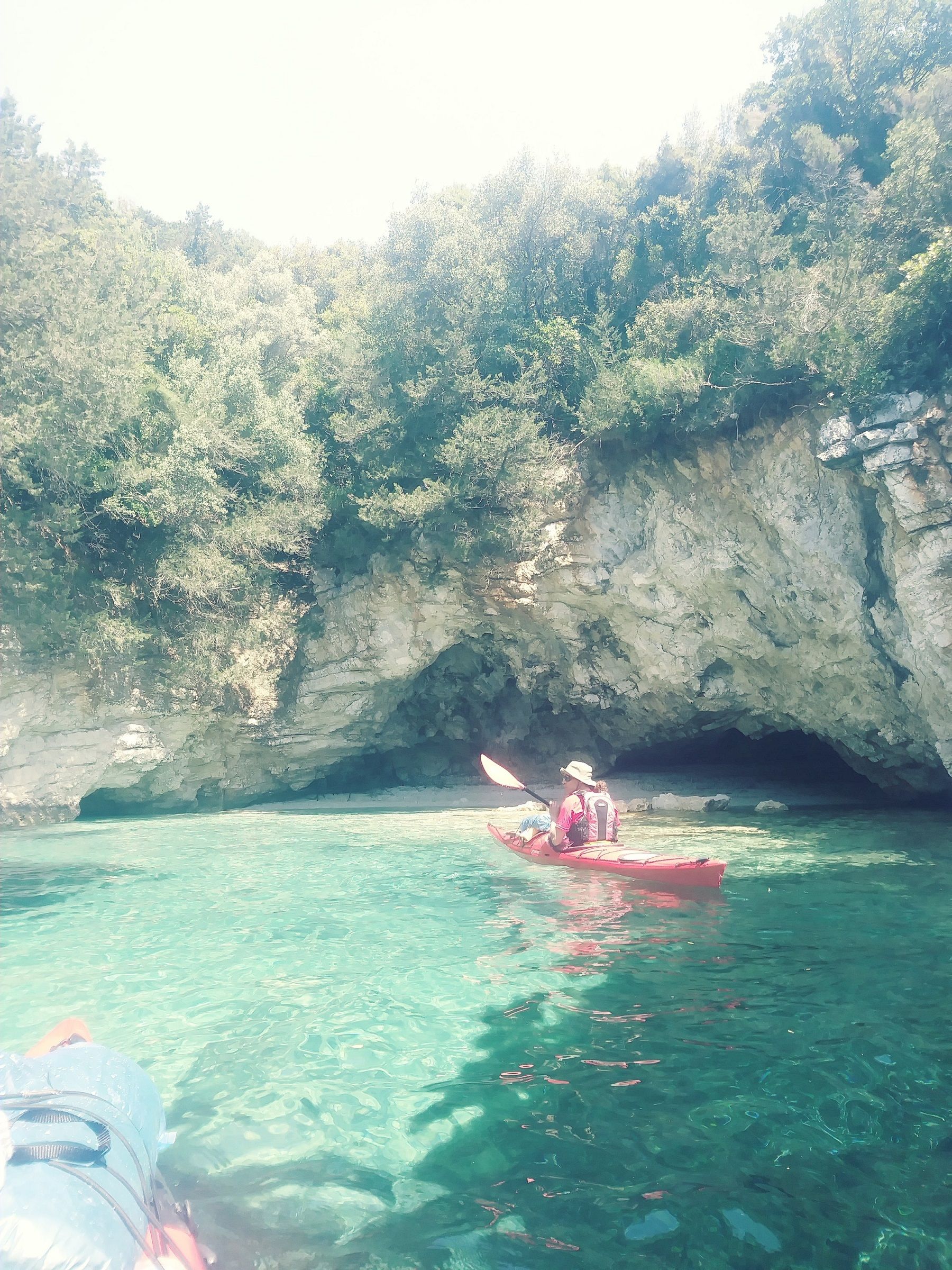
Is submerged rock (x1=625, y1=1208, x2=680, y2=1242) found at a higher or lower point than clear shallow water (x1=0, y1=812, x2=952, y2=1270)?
higher

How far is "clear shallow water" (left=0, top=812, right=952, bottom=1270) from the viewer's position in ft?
11.3

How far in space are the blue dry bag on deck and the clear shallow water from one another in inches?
22.4

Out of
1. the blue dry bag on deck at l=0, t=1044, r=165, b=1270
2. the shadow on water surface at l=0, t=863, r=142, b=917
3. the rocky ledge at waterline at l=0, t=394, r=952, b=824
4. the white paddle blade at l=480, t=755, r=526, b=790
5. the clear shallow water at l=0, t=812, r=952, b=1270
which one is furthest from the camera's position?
the white paddle blade at l=480, t=755, r=526, b=790

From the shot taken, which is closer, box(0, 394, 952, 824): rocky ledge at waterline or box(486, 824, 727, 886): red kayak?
box(486, 824, 727, 886): red kayak

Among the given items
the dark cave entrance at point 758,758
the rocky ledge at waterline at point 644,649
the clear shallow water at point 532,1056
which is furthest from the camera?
the dark cave entrance at point 758,758

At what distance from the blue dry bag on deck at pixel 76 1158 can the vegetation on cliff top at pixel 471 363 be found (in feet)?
45.1

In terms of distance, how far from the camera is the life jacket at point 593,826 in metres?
11.1

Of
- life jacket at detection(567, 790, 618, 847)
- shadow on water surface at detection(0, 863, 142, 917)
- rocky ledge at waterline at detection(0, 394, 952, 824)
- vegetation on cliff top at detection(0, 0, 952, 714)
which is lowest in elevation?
shadow on water surface at detection(0, 863, 142, 917)

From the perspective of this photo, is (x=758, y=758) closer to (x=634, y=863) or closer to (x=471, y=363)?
(x=471, y=363)

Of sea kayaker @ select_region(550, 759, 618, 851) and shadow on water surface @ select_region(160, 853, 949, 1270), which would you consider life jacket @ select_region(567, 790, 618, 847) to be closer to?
sea kayaker @ select_region(550, 759, 618, 851)

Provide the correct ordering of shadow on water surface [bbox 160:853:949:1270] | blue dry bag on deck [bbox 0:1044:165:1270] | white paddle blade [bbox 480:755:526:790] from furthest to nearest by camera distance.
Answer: white paddle blade [bbox 480:755:526:790], shadow on water surface [bbox 160:853:949:1270], blue dry bag on deck [bbox 0:1044:165:1270]

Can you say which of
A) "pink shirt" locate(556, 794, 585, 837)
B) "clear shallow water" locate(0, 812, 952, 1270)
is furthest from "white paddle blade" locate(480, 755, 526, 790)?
"clear shallow water" locate(0, 812, 952, 1270)

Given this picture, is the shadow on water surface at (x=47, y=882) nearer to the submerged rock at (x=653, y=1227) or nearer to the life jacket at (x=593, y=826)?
the life jacket at (x=593, y=826)

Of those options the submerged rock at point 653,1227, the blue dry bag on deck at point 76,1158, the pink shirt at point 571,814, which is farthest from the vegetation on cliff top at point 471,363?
the blue dry bag on deck at point 76,1158
